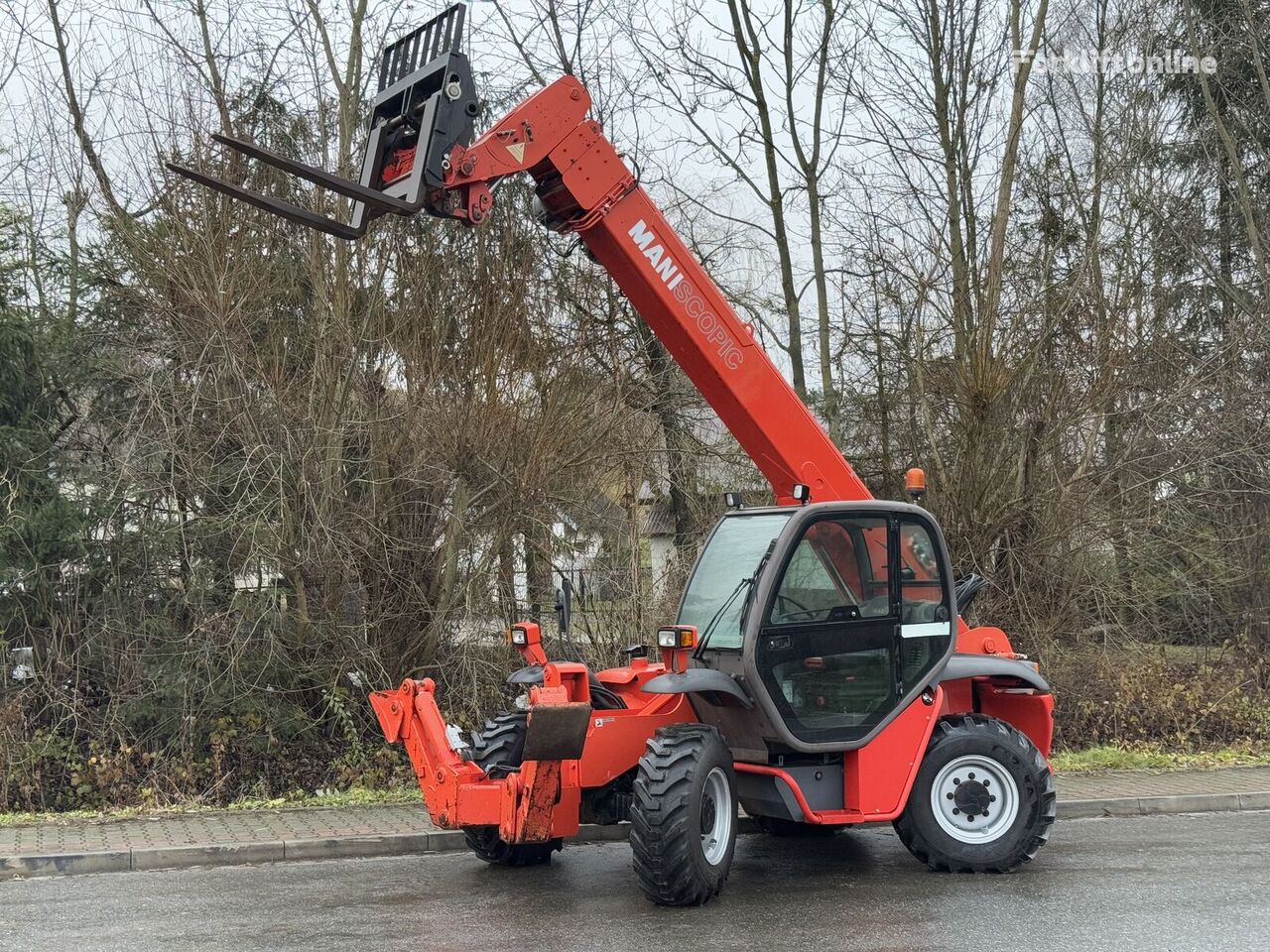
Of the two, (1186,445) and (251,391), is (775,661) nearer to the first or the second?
(251,391)

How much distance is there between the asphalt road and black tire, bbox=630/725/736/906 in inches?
7.0

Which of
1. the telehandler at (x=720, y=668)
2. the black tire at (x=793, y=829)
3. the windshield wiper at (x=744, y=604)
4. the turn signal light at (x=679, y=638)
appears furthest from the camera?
the black tire at (x=793, y=829)

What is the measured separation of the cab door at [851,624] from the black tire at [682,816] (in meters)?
0.59

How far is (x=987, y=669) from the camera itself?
28.8ft

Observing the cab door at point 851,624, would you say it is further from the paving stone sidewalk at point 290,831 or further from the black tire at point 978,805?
the paving stone sidewalk at point 290,831

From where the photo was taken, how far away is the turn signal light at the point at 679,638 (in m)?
7.94

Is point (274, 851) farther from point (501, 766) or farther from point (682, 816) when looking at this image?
point (682, 816)

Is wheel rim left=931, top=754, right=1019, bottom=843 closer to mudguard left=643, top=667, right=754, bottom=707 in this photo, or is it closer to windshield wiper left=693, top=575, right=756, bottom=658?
mudguard left=643, top=667, right=754, bottom=707

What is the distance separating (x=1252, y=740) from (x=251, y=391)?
10.5 metres

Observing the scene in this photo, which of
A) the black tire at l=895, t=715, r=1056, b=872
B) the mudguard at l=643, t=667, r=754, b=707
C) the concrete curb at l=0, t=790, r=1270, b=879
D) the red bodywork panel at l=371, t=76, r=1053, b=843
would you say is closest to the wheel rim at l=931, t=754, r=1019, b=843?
the black tire at l=895, t=715, r=1056, b=872

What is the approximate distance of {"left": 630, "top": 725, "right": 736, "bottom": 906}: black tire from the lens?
741 cm

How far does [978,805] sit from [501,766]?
9.80 feet

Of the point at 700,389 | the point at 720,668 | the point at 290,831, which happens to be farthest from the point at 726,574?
the point at 290,831

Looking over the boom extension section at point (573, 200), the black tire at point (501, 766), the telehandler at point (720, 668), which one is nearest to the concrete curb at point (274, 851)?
the black tire at point (501, 766)
